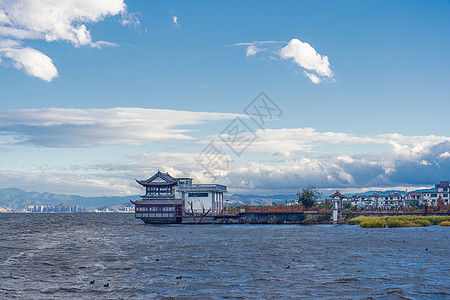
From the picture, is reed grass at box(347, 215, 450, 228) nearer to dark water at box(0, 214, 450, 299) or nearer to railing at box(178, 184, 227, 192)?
railing at box(178, 184, 227, 192)

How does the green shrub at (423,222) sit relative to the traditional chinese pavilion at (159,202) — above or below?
below

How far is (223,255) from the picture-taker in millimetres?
46219

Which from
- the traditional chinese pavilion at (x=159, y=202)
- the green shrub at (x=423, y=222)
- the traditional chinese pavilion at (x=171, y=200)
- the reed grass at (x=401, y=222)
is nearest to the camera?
the reed grass at (x=401, y=222)

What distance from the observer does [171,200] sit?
4496 inches

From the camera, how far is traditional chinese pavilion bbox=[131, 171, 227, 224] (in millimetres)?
114000

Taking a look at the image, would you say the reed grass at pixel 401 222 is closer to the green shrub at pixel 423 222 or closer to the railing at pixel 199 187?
the green shrub at pixel 423 222

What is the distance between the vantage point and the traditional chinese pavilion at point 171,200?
114000 millimetres

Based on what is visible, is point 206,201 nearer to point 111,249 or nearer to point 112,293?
point 111,249

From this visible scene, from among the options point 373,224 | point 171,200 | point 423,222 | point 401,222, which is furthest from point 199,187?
point 423,222

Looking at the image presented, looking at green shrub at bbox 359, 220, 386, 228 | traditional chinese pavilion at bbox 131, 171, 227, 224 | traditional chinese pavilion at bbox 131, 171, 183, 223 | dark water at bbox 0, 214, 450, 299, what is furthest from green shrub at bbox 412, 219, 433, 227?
traditional chinese pavilion at bbox 131, 171, 183, 223

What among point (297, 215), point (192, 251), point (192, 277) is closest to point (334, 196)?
point (297, 215)

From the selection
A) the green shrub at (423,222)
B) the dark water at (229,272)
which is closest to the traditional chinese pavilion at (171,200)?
the green shrub at (423,222)

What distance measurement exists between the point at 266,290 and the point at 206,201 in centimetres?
8961

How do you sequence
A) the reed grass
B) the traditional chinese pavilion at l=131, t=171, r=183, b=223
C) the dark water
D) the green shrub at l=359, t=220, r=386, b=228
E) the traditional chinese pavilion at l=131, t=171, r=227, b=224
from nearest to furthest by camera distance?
1. the dark water
2. the green shrub at l=359, t=220, r=386, b=228
3. the reed grass
4. the traditional chinese pavilion at l=131, t=171, r=183, b=223
5. the traditional chinese pavilion at l=131, t=171, r=227, b=224
